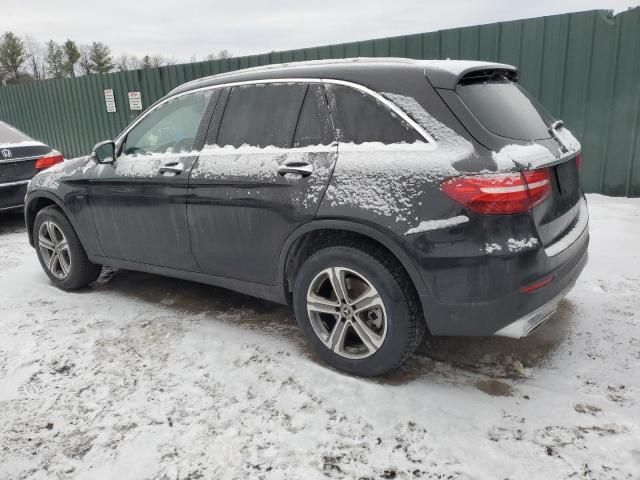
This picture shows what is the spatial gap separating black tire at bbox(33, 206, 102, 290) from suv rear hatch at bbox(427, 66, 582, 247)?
10.8ft

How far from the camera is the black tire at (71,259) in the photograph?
4273 millimetres

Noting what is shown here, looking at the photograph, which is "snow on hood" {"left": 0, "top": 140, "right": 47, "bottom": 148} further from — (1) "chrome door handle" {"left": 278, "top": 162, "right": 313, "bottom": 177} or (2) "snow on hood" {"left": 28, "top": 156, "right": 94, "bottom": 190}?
(1) "chrome door handle" {"left": 278, "top": 162, "right": 313, "bottom": 177}

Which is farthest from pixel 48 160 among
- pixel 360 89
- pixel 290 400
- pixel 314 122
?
pixel 290 400

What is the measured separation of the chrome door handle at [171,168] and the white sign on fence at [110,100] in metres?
9.73

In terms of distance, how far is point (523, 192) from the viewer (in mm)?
2316

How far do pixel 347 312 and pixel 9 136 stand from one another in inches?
241

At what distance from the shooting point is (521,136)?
2543 millimetres

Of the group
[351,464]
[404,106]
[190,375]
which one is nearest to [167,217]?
[190,375]

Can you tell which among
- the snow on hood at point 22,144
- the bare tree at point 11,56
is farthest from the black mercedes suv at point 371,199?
the bare tree at point 11,56

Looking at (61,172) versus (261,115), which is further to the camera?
(61,172)

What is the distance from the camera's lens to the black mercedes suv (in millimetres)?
2361

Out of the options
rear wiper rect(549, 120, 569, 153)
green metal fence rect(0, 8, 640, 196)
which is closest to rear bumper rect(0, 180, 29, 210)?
green metal fence rect(0, 8, 640, 196)

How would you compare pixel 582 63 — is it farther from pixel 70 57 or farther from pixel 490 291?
pixel 70 57

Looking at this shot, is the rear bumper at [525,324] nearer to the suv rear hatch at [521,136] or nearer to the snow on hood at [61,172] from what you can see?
the suv rear hatch at [521,136]
